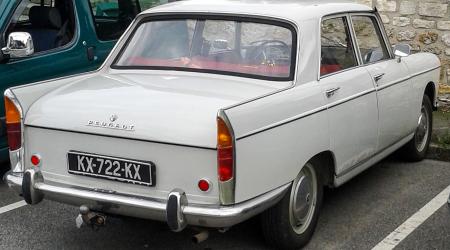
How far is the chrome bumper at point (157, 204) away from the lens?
11.6 feet

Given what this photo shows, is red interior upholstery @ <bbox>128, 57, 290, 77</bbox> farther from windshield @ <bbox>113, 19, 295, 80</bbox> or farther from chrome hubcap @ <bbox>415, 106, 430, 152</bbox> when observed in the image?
chrome hubcap @ <bbox>415, 106, 430, 152</bbox>

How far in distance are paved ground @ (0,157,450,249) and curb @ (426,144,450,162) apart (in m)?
1.03

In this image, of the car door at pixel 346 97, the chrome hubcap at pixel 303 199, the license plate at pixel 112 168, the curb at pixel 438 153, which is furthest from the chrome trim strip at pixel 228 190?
the curb at pixel 438 153

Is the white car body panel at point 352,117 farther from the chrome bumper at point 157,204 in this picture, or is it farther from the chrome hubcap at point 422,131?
the chrome hubcap at point 422,131

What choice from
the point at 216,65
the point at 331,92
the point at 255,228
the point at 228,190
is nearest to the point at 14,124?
the point at 216,65

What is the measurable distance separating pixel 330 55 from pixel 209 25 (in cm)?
92

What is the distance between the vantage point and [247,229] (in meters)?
4.71

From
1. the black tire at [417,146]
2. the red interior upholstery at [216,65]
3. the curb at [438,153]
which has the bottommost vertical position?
the curb at [438,153]

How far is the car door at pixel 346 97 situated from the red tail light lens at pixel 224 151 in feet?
3.60

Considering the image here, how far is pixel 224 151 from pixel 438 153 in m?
3.88

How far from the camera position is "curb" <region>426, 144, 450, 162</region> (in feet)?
21.8

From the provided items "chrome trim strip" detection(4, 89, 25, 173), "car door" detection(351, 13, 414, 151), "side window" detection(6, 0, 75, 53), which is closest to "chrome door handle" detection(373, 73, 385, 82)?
"car door" detection(351, 13, 414, 151)

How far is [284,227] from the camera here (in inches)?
162

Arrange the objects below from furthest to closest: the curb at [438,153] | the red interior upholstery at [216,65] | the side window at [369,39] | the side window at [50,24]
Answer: the curb at [438,153] < the side window at [50,24] < the side window at [369,39] < the red interior upholstery at [216,65]
